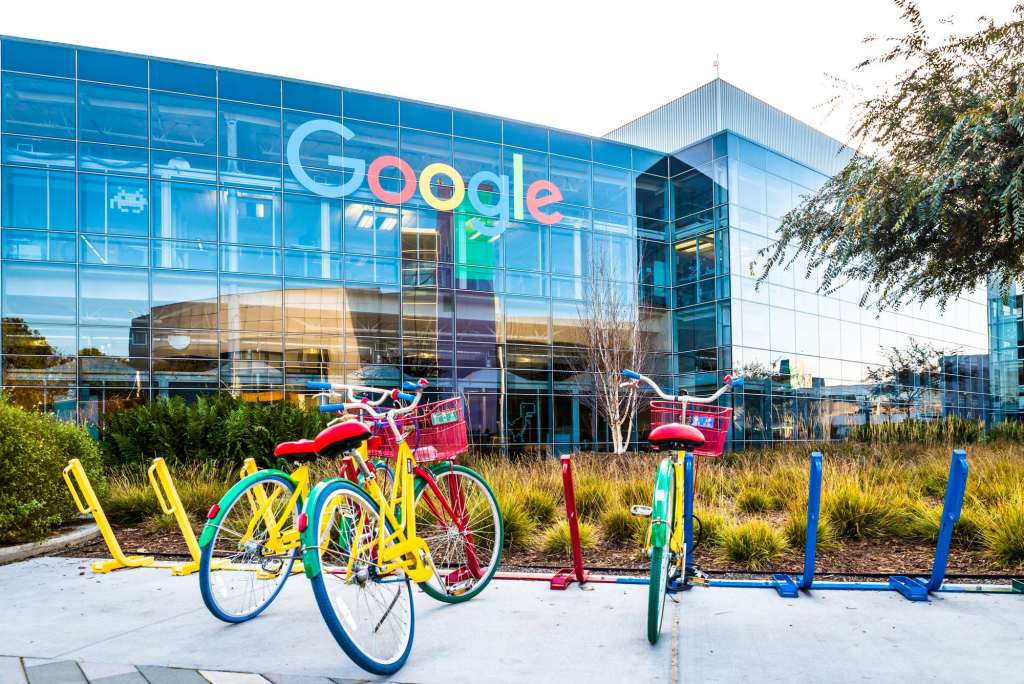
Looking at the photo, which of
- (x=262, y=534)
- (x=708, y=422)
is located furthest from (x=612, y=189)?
(x=262, y=534)

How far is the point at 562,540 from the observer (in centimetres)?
639

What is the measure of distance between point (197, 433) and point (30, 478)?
3.96m

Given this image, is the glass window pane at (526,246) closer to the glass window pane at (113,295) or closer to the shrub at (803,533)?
the glass window pane at (113,295)

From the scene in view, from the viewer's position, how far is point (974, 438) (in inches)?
682

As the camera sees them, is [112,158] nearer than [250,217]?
Yes

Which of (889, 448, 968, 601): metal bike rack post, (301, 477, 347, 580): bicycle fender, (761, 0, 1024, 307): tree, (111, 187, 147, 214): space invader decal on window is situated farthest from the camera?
(111, 187, 147, 214): space invader decal on window

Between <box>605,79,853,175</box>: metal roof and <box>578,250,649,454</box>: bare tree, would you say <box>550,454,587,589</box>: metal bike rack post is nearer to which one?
<box>578,250,649,454</box>: bare tree

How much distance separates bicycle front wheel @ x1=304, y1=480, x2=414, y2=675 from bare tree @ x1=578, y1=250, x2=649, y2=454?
19.8 meters

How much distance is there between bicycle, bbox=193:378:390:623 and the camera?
Answer: 3957 millimetres

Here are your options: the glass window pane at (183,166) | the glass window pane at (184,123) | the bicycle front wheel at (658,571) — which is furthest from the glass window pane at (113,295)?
the bicycle front wheel at (658,571)

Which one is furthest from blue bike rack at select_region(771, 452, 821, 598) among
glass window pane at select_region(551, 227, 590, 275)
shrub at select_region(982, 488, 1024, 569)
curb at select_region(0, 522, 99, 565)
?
glass window pane at select_region(551, 227, 590, 275)

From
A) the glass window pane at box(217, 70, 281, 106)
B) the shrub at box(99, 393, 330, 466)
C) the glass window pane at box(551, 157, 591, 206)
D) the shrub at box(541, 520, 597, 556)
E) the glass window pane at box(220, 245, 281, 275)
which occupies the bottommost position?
the shrub at box(541, 520, 597, 556)

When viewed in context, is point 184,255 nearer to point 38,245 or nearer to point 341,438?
point 38,245

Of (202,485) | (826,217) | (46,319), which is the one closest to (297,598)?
(202,485)
